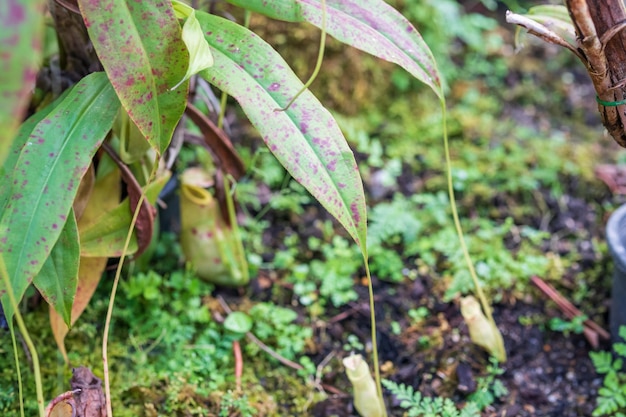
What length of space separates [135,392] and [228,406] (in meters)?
0.17

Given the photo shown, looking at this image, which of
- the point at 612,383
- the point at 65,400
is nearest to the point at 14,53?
the point at 65,400

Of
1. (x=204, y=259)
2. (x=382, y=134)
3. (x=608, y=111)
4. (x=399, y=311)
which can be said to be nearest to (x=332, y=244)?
(x=399, y=311)

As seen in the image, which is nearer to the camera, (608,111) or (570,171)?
(608,111)

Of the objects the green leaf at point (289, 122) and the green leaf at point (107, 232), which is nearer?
the green leaf at point (289, 122)

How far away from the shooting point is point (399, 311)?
4.94 ft

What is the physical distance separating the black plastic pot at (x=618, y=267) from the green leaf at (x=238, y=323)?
0.75 metres

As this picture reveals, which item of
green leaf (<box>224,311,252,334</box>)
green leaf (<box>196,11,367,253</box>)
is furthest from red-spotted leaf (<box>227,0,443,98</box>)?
green leaf (<box>224,311,252,334</box>)

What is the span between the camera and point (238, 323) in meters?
1.38

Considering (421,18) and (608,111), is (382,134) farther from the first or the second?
(608,111)

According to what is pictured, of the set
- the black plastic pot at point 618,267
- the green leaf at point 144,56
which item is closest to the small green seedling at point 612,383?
the black plastic pot at point 618,267

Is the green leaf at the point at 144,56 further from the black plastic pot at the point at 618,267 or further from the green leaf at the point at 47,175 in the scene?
the black plastic pot at the point at 618,267

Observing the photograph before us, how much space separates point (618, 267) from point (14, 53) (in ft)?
3.80

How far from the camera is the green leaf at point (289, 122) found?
3.14ft

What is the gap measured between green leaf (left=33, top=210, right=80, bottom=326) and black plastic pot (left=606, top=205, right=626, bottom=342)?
3.28 ft
